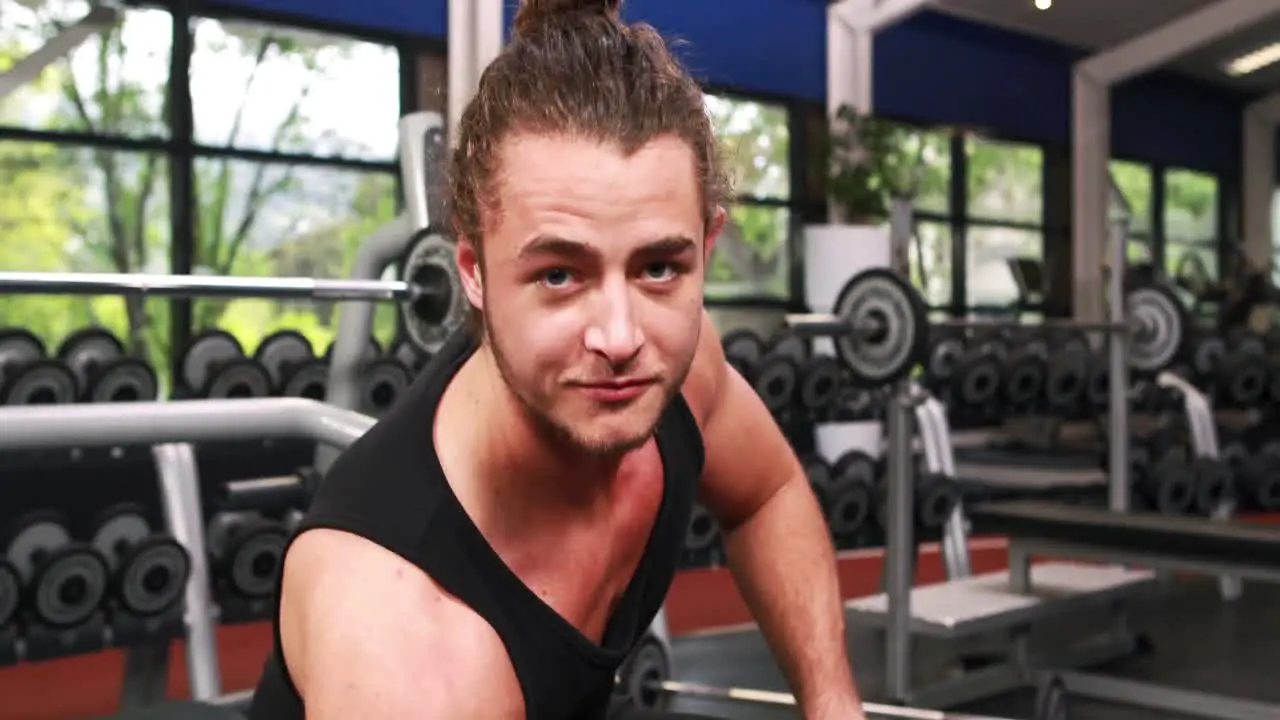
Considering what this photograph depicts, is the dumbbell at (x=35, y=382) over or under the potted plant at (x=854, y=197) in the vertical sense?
under

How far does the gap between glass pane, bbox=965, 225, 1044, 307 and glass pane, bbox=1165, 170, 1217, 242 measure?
1.76 metres

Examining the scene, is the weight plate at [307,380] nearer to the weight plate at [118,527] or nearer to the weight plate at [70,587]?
the weight plate at [118,527]

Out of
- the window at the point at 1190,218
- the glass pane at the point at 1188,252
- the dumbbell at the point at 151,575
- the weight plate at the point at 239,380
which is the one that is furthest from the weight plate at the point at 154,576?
the window at the point at 1190,218

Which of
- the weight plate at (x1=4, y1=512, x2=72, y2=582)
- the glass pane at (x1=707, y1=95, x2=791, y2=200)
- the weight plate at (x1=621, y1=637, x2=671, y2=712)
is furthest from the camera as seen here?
the glass pane at (x1=707, y1=95, x2=791, y2=200)

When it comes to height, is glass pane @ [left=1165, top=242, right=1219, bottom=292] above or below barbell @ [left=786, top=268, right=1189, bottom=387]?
above

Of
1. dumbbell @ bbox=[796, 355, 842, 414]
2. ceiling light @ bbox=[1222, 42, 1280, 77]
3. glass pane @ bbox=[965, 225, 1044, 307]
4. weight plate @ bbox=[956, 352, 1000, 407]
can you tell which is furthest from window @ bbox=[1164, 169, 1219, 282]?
dumbbell @ bbox=[796, 355, 842, 414]

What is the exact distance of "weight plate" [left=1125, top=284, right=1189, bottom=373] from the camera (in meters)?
4.01

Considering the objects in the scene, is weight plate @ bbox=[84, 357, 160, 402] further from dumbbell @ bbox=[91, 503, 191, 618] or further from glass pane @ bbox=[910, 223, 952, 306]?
glass pane @ bbox=[910, 223, 952, 306]

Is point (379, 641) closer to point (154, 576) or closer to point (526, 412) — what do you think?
point (526, 412)

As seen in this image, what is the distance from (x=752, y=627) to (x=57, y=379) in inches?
76.5

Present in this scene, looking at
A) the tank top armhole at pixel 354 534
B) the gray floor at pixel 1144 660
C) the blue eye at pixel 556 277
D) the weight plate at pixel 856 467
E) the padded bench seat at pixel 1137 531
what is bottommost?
the gray floor at pixel 1144 660

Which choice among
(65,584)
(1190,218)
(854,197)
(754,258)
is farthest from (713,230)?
(1190,218)

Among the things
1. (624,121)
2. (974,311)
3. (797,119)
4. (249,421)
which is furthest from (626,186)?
(974,311)

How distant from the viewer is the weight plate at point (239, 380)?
3.17 m
